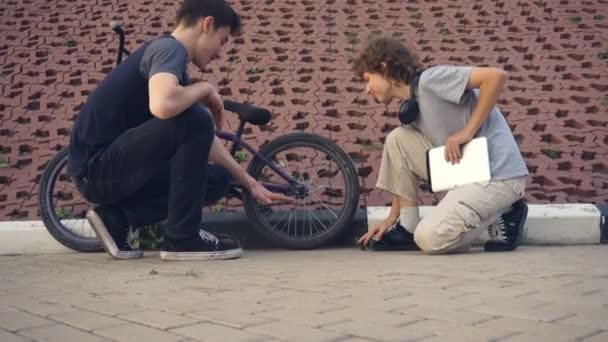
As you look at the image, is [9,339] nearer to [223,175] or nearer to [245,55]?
[223,175]

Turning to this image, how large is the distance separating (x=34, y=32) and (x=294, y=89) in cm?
377

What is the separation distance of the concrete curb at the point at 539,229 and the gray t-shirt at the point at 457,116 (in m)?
0.56

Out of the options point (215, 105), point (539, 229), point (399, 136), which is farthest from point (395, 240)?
point (215, 105)

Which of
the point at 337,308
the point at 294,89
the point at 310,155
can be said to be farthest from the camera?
the point at 294,89

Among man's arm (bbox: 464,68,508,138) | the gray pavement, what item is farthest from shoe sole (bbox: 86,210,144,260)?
man's arm (bbox: 464,68,508,138)

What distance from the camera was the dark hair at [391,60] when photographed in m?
4.02

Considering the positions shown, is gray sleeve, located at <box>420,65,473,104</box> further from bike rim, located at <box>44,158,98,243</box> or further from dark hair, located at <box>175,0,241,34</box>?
bike rim, located at <box>44,158,98,243</box>

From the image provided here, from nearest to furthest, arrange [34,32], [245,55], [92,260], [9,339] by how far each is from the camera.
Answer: [9,339] < [92,260] < [245,55] < [34,32]

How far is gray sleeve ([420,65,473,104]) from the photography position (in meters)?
3.83

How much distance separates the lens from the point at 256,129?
20.1 ft

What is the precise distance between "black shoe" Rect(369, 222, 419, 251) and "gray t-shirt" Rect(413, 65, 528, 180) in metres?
0.55

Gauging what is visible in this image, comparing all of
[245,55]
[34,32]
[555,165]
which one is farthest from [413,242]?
[34,32]

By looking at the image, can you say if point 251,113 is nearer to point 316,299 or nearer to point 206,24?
point 206,24

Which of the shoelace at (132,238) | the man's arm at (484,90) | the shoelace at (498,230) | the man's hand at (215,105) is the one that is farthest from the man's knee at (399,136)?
the shoelace at (132,238)
